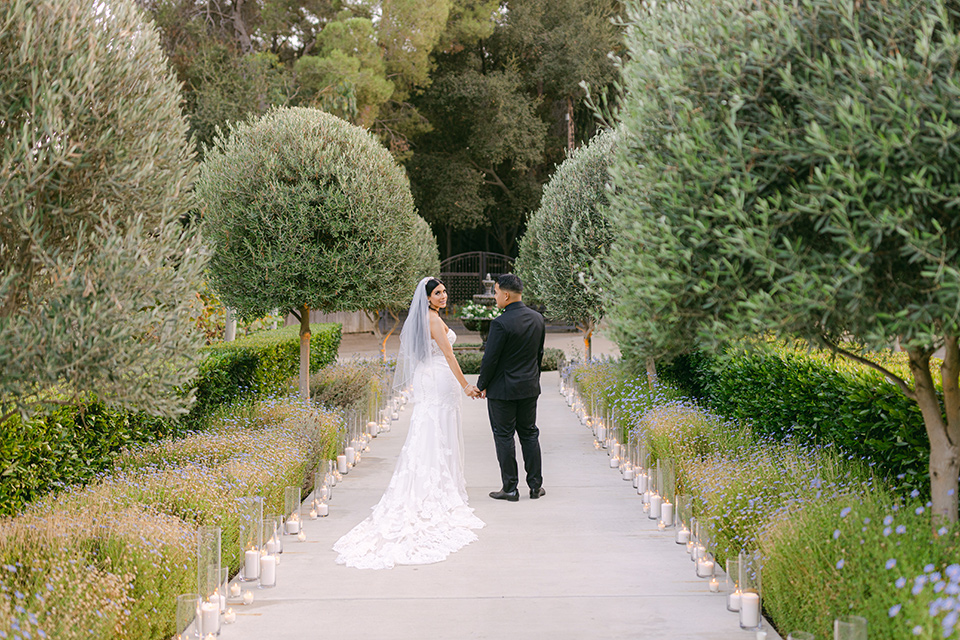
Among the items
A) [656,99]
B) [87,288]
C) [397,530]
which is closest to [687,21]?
[656,99]

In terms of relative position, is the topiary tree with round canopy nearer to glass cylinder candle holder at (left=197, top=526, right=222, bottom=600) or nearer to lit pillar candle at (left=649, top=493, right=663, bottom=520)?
lit pillar candle at (left=649, top=493, right=663, bottom=520)

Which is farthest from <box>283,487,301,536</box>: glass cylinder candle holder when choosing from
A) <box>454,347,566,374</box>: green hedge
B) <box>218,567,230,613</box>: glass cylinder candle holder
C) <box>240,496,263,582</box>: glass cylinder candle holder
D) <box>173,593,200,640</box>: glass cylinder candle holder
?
<box>454,347,566,374</box>: green hedge

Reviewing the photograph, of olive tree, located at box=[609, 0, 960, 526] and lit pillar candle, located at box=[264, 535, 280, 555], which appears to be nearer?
olive tree, located at box=[609, 0, 960, 526]

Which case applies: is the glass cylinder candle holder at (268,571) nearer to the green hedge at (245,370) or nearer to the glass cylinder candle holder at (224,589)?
the glass cylinder candle holder at (224,589)

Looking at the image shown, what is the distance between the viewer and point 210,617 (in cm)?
470

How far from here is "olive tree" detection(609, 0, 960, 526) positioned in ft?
11.3

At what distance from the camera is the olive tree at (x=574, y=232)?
518 inches

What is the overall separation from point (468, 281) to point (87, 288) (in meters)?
32.2

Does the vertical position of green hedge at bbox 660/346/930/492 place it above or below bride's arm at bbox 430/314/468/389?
below

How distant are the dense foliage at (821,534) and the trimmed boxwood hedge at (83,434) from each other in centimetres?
Answer: 400

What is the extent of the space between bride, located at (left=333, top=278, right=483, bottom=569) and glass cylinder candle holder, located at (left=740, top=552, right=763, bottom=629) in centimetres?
232

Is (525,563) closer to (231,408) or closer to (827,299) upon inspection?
(827,299)

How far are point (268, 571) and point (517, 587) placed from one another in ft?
5.47

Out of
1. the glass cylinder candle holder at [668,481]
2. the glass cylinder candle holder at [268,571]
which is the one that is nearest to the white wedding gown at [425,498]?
the glass cylinder candle holder at [268,571]
